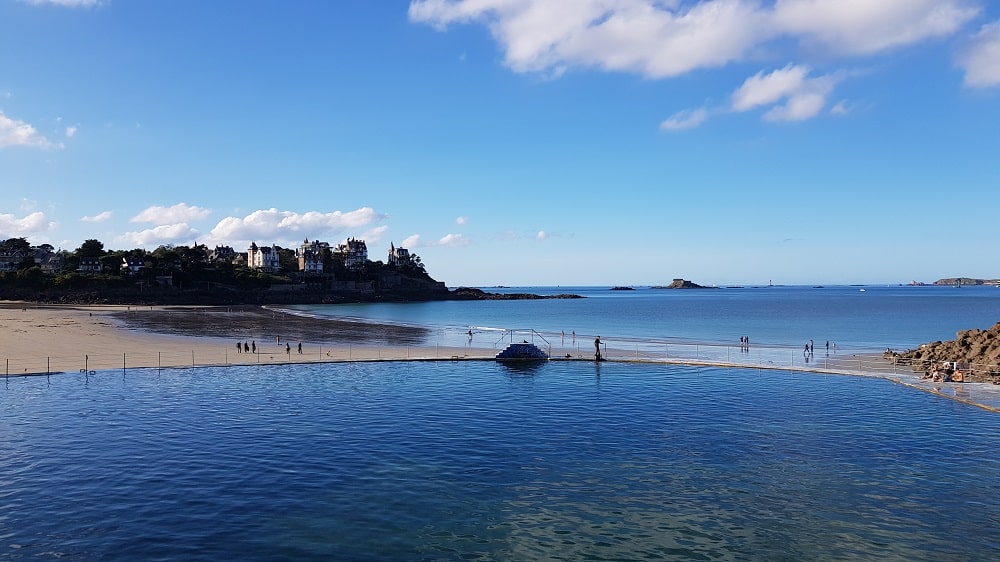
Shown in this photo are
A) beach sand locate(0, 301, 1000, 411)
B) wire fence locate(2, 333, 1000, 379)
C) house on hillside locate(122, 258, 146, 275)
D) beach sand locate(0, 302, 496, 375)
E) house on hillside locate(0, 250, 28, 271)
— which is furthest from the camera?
house on hillside locate(0, 250, 28, 271)

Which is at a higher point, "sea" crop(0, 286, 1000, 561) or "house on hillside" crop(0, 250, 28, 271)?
"house on hillside" crop(0, 250, 28, 271)

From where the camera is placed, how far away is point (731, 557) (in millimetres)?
15648

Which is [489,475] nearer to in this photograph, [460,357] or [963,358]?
[460,357]

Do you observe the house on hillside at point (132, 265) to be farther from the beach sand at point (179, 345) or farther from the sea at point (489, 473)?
the sea at point (489, 473)

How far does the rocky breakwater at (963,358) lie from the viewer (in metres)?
43.2

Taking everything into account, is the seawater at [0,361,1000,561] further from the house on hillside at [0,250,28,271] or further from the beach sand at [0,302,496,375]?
the house on hillside at [0,250,28,271]

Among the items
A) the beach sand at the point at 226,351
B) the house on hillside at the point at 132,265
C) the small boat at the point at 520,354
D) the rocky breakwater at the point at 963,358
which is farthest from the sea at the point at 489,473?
the house on hillside at the point at 132,265

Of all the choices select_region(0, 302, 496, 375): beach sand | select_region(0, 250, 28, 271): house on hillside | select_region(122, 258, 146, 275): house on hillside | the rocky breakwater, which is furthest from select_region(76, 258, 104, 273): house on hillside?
the rocky breakwater

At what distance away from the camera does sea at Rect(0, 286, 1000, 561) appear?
16422mm

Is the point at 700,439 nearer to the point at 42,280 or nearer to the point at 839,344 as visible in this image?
the point at 839,344

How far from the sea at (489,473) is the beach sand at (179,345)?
9167mm

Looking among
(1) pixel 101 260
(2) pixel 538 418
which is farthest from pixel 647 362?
(1) pixel 101 260

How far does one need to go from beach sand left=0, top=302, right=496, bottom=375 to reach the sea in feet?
30.1

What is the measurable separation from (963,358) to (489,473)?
153 ft
